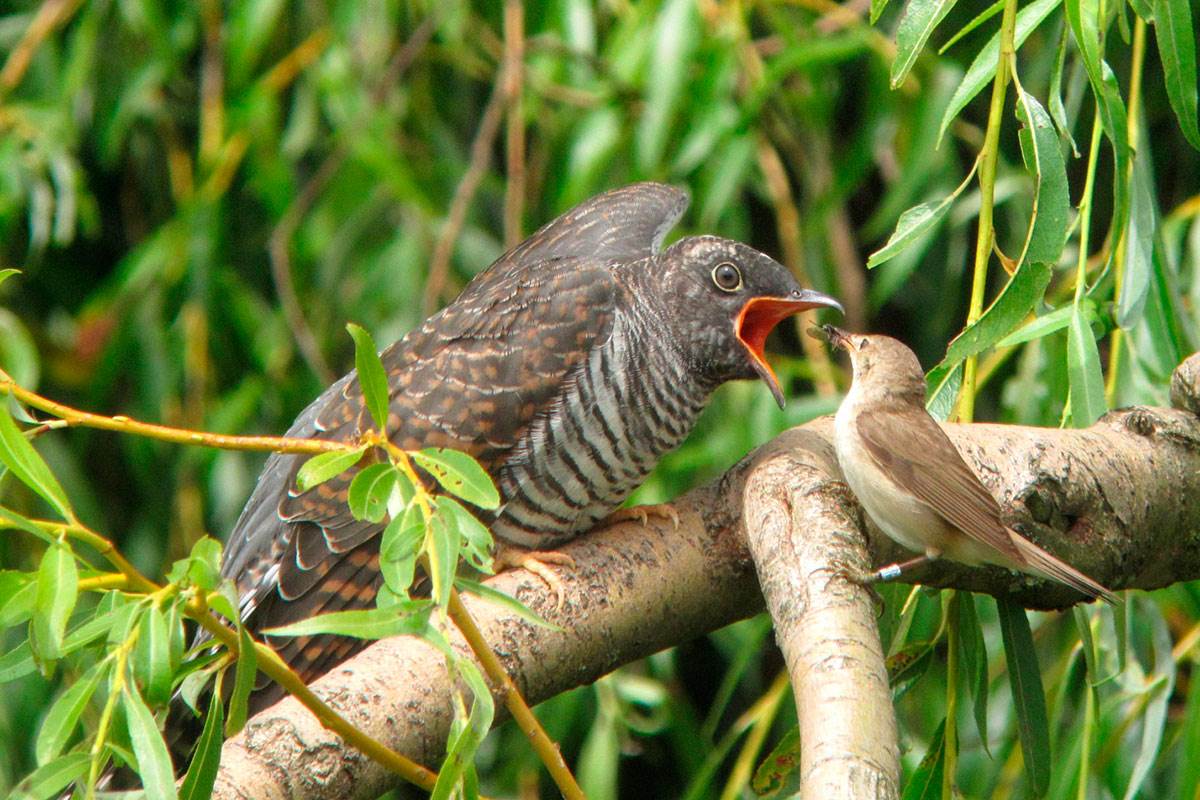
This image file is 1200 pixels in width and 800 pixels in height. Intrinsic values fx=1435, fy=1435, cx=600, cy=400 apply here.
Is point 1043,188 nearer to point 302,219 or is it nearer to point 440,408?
point 440,408

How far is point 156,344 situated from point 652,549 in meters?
2.36

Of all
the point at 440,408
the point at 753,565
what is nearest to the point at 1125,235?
the point at 753,565

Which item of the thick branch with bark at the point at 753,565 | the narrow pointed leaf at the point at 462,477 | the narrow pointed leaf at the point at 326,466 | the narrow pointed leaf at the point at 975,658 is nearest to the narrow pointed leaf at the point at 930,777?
the narrow pointed leaf at the point at 975,658

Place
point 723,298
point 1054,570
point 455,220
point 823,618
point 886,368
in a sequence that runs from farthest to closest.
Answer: point 455,220 < point 723,298 < point 886,368 < point 1054,570 < point 823,618

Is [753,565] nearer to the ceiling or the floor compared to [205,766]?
nearer to the floor

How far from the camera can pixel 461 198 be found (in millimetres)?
3428

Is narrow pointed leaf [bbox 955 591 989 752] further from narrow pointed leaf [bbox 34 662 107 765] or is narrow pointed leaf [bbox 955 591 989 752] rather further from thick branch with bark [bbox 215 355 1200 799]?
narrow pointed leaf [bbox 34 662 107 765]

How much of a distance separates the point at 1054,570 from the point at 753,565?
1.30 feet

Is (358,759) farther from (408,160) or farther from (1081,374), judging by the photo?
(408,160)

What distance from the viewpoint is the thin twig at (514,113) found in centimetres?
333

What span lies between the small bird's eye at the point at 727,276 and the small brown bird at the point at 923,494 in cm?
61

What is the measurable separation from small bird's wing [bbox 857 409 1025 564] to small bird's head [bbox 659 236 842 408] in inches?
24.5

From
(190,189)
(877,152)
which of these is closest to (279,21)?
(190,189)

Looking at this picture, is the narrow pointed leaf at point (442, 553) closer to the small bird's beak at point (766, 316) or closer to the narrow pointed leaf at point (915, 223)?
the narrow pointed leaf at point (915, 223)
